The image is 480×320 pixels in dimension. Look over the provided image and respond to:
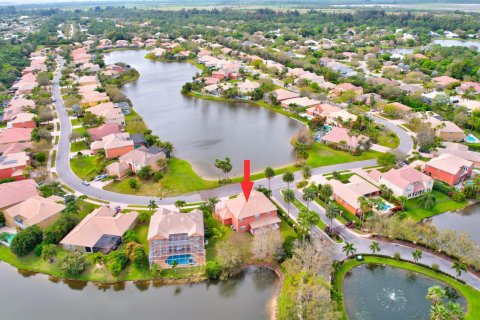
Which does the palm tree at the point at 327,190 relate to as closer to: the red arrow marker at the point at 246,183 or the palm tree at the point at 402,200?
the palm tree at the point at 402,200

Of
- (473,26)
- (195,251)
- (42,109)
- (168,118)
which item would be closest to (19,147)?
(42,109)

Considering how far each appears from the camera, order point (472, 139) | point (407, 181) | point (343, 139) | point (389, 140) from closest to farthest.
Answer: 1. point (407, 181)
2. point (343, 139)
3. point (389, 140)
4. point (472, 139)

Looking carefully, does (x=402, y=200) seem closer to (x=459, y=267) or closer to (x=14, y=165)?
(x=459, y=267)

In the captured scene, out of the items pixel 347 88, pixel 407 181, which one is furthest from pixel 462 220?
pixel 347 88

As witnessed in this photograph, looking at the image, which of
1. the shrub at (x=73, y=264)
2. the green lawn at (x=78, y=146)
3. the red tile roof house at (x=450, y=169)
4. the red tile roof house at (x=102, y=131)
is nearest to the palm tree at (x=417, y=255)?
the red tile roof house at (x=450, y=169)

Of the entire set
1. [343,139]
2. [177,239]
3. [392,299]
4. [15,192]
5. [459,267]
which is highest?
[343,139]

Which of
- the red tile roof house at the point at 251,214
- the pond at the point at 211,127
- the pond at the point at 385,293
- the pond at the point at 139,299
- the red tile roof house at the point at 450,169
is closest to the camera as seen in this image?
the pond at the point at 385,293

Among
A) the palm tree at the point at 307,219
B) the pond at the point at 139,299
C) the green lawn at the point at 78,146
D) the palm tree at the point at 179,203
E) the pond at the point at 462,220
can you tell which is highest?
the palm tree at the point at 307,219
